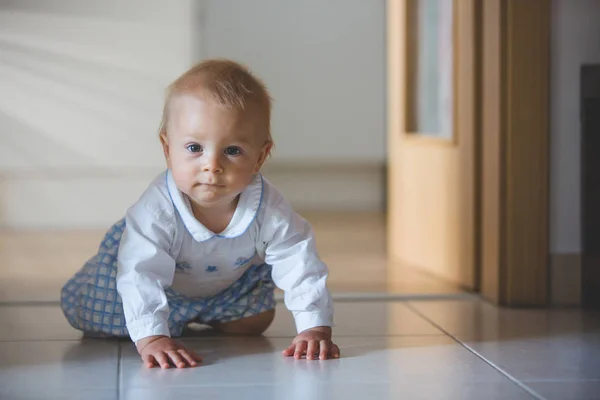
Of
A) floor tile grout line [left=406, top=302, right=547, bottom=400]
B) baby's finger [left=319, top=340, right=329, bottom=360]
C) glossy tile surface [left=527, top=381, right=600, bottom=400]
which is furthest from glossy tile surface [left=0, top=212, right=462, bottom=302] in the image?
glossy tile surface [left=527, top=381, right=600, bottom=400]

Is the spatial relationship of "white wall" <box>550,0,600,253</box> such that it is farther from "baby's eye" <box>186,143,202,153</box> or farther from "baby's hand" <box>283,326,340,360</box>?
"baby's eye" <box>186,143,202,153</box>

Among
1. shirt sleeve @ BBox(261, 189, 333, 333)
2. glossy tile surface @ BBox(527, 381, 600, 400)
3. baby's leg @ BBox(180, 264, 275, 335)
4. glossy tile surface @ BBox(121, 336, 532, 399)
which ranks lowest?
glossy tile surface @ BBox(527, 381, 600, 400)

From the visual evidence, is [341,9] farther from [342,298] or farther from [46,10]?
[342,298]

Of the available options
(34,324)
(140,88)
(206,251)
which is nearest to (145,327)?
(206,251)

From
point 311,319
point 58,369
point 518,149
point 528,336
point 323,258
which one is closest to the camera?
point 58,369

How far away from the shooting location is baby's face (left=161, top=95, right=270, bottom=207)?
1.31 meters

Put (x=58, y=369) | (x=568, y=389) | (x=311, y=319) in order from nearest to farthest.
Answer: (x=568, y=389)
(x=58, y=369)
(x=311, y=319)

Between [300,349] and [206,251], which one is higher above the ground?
[206,251]

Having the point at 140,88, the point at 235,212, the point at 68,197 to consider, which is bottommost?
the point at 68,197

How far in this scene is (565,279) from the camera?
1804 mm

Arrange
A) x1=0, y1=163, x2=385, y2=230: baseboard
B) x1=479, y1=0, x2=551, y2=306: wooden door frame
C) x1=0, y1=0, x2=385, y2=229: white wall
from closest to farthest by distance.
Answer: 1. x1=479, y1=0, x2=551, y2=306: wooden door frame
2. x1=0, y1=0, x2=385, y2=229: white wall
3. x1=0, y1=163, x2=385, y2=230: baseboard

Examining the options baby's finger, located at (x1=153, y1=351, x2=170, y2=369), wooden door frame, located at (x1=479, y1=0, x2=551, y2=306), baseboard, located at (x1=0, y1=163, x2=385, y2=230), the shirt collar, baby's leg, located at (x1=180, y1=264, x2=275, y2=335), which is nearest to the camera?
baby's finger, located at (x1=153, y1=351, x2=170, y2=369)

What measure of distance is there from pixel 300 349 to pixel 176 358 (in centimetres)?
17

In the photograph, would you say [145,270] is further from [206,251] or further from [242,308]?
[242,308]
